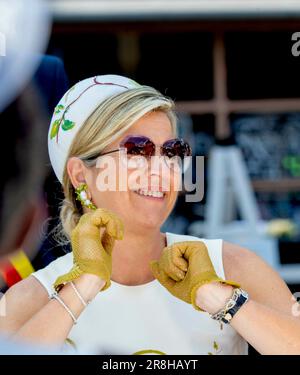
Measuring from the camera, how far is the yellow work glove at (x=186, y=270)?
1322mm

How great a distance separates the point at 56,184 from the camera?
1699mm

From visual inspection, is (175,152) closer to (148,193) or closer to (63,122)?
(148,193)

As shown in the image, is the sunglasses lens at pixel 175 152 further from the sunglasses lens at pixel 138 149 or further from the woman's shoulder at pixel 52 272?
the woman's shoulder at pixel 52 272

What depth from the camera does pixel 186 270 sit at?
1362 mm

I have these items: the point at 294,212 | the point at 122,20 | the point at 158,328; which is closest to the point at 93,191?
the point at 158,328

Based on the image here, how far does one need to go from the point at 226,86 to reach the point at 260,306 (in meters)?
3.01

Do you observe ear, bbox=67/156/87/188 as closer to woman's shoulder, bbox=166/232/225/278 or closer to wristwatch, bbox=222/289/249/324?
woman's shoulder, bbox=166/232/225/278

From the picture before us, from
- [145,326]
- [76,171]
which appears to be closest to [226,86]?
[76,171]

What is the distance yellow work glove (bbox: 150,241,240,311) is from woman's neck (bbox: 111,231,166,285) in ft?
0.43

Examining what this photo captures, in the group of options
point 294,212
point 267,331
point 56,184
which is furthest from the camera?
point 294,212

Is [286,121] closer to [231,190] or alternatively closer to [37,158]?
[231,190]

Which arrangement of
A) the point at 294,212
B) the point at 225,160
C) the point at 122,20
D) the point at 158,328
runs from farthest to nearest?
the point at 294,212, the point at 122,20, the point at 225,160, the point at 158,328

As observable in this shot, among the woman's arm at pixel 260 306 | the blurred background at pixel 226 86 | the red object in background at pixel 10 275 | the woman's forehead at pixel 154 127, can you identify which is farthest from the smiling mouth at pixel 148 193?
the blurred background at pixel 226 86

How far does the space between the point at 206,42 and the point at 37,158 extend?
2558 mm
